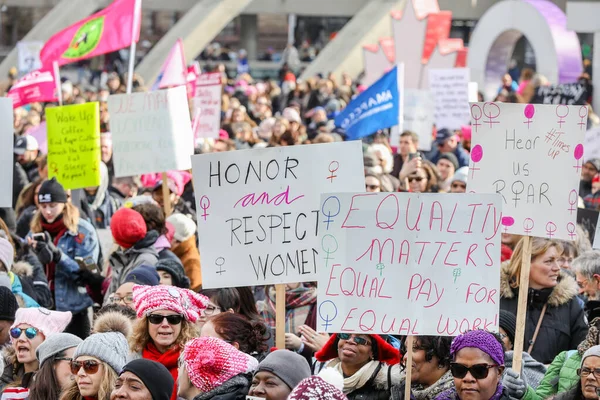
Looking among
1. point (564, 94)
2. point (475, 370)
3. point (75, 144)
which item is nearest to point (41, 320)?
point (475, 370)

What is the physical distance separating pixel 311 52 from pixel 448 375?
1211 inches

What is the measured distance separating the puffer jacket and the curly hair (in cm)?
169

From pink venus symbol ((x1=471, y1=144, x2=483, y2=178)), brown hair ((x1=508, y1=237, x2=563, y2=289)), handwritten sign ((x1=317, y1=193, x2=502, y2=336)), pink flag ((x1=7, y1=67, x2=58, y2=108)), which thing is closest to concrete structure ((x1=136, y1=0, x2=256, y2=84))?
pink flag ((x1=7, y1=67, x2=58, y2=108))

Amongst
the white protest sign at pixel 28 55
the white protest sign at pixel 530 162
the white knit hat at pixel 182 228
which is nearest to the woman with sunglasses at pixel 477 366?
the white protest sign at pixel 530 162

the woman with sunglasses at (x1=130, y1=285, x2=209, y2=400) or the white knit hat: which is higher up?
the white knit hat

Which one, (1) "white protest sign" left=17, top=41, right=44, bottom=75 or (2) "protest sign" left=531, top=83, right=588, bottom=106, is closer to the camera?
(2) "protest sign" left=531, top=83, right=588, bottom=106

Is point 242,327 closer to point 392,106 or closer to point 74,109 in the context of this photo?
point 74,109

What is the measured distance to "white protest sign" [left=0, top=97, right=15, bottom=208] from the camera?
328 inches

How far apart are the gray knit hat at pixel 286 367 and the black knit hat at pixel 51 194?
3929 mm

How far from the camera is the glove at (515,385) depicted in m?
5.19

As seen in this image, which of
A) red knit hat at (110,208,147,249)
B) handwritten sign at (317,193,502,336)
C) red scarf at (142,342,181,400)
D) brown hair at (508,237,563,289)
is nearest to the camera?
handwritten sign at (317,193,502,336)

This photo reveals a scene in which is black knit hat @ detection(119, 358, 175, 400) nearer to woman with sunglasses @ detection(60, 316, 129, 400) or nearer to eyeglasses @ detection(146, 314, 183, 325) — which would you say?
woman with sunglasses @ detection(60, 316, 129, 400)

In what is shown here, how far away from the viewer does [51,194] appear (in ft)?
28.0

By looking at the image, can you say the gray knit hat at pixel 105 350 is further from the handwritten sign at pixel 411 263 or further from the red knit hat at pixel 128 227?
the red knit hat at pixel 128 227
